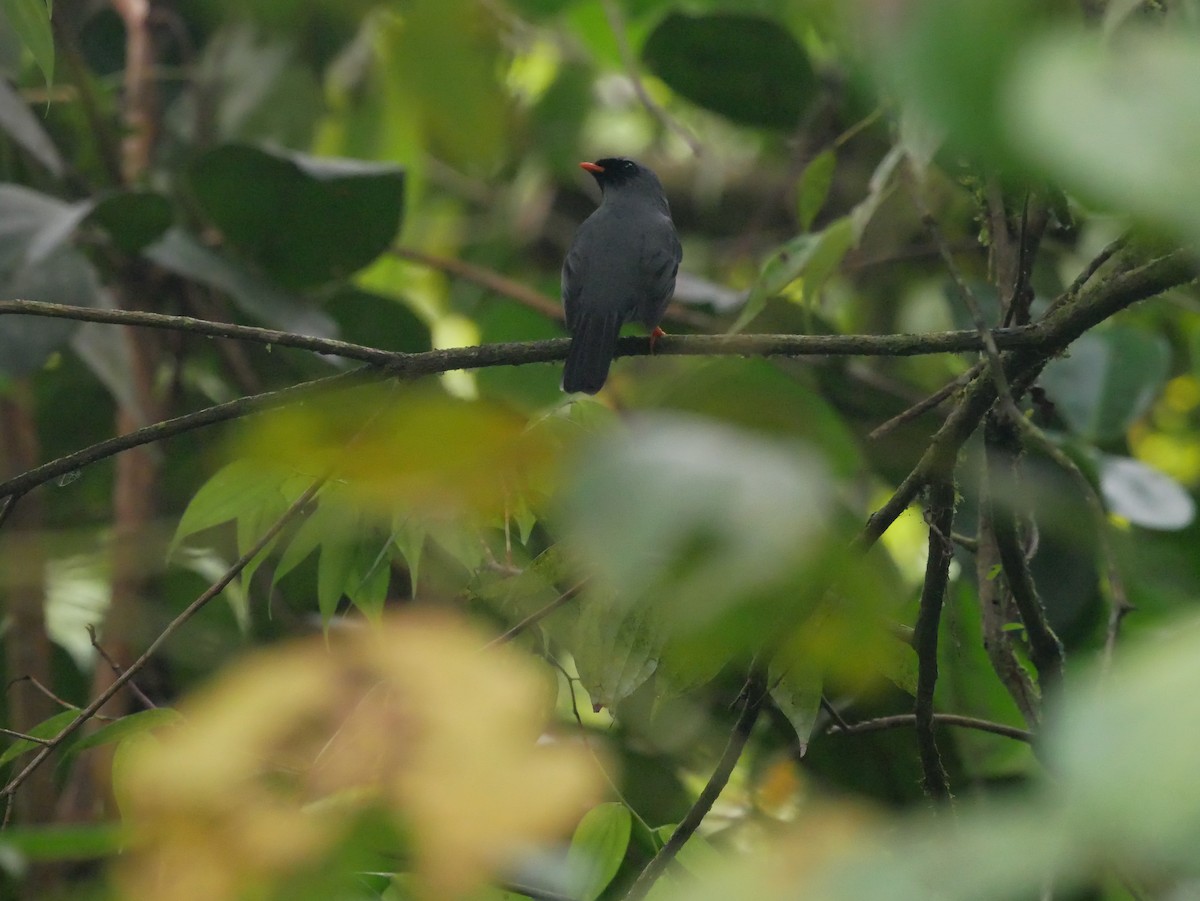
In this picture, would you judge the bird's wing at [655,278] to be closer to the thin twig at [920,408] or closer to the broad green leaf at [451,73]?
the broad green leaf at [451,73]

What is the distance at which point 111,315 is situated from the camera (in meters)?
1.80

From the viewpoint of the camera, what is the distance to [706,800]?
1.80 metres

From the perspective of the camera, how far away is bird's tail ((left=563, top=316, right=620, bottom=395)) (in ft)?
10.1

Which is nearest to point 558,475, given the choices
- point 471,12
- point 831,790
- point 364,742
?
point 364,742

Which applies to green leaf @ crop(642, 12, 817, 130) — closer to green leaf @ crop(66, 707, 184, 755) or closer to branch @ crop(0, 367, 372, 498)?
branch @ crop(0, 367, 372, 498)

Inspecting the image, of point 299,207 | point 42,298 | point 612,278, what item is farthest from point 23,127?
point 612,278

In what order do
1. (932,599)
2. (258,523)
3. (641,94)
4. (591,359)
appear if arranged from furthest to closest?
(641,94) < (591,359) < (258,523) < (932,599)

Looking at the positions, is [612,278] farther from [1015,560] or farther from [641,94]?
[1015,560]

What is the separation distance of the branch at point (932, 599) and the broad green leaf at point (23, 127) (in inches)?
110

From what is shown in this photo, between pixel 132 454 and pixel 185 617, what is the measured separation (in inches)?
79.4

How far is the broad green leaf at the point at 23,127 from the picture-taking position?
3475 mm

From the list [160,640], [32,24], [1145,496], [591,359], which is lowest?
[1145,496]

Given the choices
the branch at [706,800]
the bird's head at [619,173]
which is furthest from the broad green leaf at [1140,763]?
the bird's head at [619,173]

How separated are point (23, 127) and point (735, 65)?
7.07 ft
